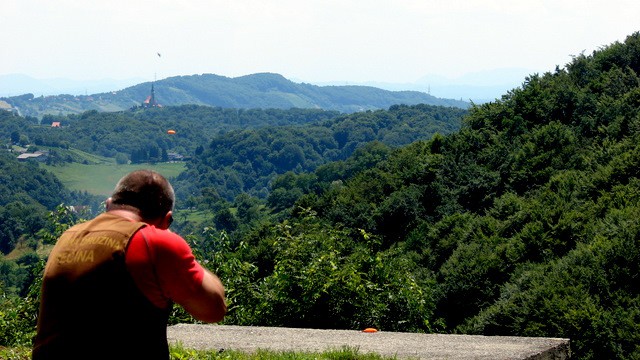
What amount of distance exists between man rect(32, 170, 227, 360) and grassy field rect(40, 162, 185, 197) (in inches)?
6172

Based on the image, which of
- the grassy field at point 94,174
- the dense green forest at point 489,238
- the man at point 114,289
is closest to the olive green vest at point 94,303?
the man at point 114,289

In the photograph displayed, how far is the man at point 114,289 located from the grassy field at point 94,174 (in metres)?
157

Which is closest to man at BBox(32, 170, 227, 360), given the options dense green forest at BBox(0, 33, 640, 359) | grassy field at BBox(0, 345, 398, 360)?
grassy field at BBox(0, 345, 398, 360)

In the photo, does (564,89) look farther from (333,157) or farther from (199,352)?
(333,157)

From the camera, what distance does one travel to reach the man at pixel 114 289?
276 cm

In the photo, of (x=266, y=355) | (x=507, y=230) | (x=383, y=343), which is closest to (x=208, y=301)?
(x=266, y=355)

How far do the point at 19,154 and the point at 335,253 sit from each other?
191692 millimetres

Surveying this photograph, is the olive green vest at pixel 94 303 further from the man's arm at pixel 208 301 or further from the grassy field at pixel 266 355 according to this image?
the grassy field at pixel 266 355

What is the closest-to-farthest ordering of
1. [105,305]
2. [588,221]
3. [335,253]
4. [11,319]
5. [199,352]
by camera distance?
[105,305]
[199,352]
[11,319]
[335,253]
[588,221]

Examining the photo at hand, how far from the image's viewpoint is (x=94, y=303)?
2.77 m

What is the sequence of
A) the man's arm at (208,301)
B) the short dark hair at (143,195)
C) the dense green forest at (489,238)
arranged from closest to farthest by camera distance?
the man's arm at (208,301), the short dark hair at (143,195), the dense green forest at (489,238)

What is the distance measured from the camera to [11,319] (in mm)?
7781

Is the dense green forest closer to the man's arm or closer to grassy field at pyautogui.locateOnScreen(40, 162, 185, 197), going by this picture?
the man's arm

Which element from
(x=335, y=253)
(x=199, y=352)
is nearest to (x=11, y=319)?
(x=199, y=352)
